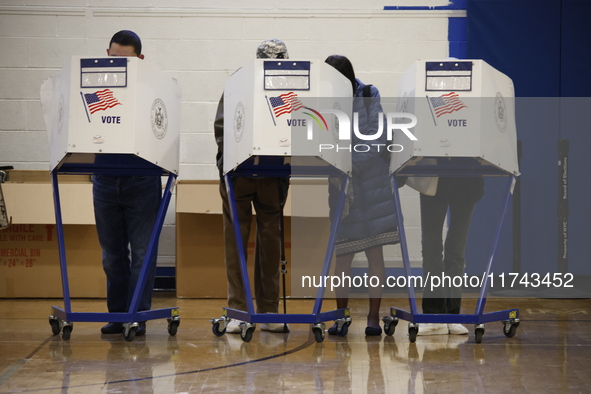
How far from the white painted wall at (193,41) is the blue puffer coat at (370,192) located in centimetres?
166

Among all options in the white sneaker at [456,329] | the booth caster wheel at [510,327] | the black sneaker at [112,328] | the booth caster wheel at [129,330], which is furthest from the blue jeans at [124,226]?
the booth caster wheel at [510,327]

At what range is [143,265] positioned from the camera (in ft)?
10.5

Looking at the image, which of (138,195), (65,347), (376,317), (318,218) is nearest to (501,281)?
(318,218)

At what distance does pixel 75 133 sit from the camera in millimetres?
2977

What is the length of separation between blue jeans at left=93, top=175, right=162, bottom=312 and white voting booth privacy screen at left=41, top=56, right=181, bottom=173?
0.25 metres

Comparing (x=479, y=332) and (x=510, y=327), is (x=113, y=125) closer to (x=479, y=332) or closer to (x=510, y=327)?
(x=479, y=332)

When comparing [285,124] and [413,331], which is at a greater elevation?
[285,124]

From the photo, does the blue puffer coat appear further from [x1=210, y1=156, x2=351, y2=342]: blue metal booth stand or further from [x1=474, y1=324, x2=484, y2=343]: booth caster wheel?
[x1=474, y1=324, x2=484, y2=343]: booth caster wheel

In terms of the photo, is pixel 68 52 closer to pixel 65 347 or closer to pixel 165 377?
pixel 65 347

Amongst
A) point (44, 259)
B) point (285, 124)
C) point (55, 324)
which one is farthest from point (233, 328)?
point (44, 259)

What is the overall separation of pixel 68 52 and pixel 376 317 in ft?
9.16

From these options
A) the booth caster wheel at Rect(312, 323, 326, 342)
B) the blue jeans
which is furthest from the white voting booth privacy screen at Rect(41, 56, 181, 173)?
the booth caster wheel at Rect(312, 323, 326, 342)

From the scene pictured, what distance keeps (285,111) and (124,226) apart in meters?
0.98

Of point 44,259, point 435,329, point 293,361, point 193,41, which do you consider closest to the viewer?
point 293,361
